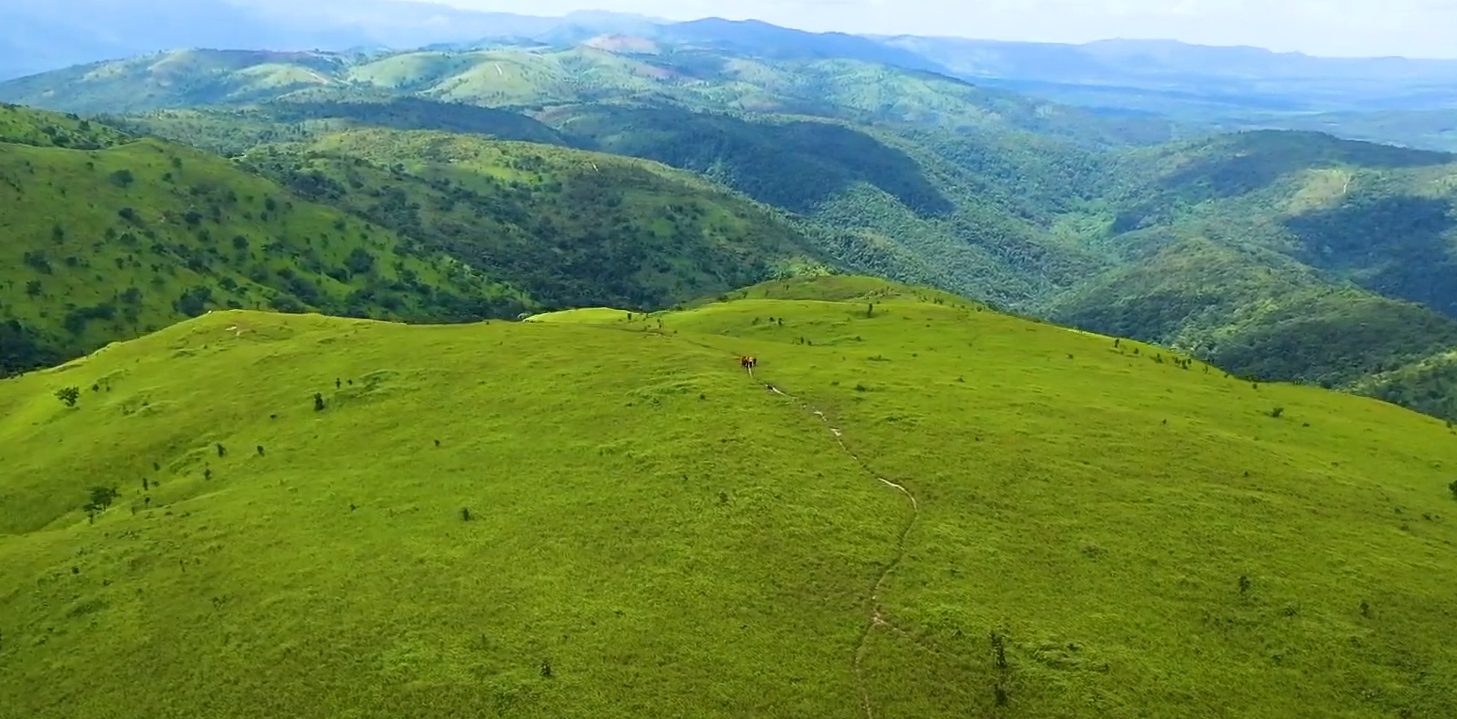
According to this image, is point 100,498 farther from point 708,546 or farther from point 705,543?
point 708,546

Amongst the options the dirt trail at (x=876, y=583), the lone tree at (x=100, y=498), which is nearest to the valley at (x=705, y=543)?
the dirt trail at (x=876, y=583)

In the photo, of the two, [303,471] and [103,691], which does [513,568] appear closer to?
[103,691]

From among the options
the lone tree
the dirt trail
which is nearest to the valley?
the dirt trail

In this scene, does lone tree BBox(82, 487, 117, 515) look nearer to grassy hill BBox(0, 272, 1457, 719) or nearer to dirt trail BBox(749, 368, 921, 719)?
grassy hill BBox(0, 272, 1457, 719)


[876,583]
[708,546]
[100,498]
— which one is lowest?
[100,498]

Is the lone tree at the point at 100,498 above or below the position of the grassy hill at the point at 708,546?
below

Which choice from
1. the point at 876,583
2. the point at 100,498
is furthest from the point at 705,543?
the point at 100,498

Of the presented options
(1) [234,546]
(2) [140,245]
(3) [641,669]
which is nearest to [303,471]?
(1) [234,546]

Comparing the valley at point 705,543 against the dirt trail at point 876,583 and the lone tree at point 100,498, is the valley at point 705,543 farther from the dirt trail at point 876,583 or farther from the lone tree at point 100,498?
the lone tree at point 100,498
